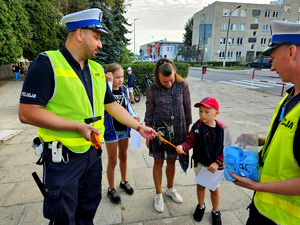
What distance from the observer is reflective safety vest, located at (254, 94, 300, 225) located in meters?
1.03

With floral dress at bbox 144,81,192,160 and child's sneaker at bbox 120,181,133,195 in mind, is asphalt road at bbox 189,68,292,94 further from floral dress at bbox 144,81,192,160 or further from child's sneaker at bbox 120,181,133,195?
child's sneaker at bbox 120,181,133,195

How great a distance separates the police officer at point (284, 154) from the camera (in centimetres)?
101

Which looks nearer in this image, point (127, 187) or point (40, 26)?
point (127, 187)

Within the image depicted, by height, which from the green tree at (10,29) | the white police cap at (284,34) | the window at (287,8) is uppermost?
the window at (287,8)

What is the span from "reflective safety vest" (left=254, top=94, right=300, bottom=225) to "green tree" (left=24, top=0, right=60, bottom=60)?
20.4m

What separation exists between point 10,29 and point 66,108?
13.6m

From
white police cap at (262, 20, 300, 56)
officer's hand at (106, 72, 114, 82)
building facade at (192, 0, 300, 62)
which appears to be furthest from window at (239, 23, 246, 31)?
white police cap at (262, 20, 300, 56)

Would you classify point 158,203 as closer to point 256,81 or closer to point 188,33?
point 256,81

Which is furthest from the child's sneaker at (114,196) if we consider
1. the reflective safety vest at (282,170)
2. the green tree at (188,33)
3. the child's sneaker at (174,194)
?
the green tree at (188,33)

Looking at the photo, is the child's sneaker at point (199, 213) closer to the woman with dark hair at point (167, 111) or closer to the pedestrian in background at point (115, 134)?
the woman with dark hair at point (167, 111)

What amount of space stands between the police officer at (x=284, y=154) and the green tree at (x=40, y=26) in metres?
20.3

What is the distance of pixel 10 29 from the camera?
1116cm

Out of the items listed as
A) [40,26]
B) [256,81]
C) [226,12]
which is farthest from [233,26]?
[40,26]

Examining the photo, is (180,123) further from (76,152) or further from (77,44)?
(77,44)
